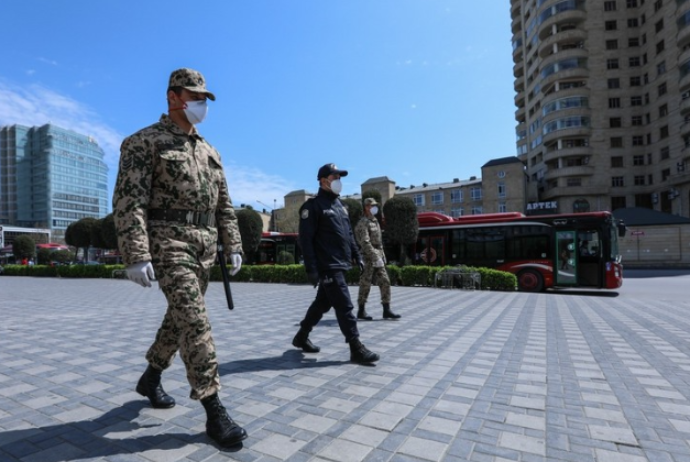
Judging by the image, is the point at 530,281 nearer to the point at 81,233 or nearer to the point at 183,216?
the point at 183,216

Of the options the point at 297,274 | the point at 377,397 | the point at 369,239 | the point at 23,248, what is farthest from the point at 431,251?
the point at 23,248

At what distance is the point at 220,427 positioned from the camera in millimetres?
2393

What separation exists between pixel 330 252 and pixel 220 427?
224 centimetres

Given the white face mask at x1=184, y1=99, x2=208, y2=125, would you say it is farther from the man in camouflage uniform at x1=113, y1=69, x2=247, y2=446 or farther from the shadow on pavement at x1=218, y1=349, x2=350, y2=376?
the shadow on pavement at x1=218, y1=349, x2=350, y2=376

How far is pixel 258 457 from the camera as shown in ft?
7.51

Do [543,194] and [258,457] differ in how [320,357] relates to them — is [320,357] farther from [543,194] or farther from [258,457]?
[543,194]

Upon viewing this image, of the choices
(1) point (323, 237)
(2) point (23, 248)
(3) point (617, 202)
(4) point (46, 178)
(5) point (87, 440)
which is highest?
(4) point (46, 178)

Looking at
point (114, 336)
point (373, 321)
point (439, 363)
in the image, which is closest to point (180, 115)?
point (439, 363)

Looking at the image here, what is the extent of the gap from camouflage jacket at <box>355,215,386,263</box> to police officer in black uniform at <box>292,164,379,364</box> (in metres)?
2.39

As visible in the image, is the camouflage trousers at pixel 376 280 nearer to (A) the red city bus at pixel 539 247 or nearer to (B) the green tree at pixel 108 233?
(A) the red city bus at pixel 539 247

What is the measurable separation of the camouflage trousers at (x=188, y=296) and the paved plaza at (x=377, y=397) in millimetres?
415

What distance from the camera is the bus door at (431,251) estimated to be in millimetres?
16938

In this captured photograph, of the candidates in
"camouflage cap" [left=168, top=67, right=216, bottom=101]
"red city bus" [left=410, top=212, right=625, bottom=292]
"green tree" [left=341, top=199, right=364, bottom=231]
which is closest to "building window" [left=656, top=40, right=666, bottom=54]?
"red city bus" [left=410, top=212, right=625, bottom=292]

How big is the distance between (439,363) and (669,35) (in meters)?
56.6
